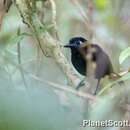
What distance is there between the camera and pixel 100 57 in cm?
310

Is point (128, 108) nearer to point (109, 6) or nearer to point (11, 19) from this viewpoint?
point (109, 6)

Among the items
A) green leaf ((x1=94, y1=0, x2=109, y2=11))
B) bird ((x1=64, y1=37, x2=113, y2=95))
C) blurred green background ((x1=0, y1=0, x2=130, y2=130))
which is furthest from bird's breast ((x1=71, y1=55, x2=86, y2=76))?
green leaf ((x1=94, y1=0, x2=109, y2=11))

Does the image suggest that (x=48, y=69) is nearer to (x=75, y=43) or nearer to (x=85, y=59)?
(x=75, y=43)

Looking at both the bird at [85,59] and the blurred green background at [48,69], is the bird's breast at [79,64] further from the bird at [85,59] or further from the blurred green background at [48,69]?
the blurred green background at [48,69]

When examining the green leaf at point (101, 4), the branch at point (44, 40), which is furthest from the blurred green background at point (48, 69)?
the branch at point (44, 40)

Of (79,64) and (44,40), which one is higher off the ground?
(44,40)

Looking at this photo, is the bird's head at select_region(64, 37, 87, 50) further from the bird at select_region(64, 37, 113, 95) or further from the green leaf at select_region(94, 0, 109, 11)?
the green leaf at select_region(94, 0, 109, 11)

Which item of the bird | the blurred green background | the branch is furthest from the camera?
the bird

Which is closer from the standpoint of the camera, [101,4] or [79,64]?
[79,64]

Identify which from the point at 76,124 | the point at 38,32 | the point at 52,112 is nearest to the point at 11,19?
the point at 38,32

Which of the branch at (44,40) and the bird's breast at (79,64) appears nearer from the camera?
the branch at (44,40)

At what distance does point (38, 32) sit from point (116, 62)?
884 mm

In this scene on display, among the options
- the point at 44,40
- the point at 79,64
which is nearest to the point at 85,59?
the point at 79,64

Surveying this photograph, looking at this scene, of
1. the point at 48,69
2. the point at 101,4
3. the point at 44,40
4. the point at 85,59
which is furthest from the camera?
the point at 48,69
